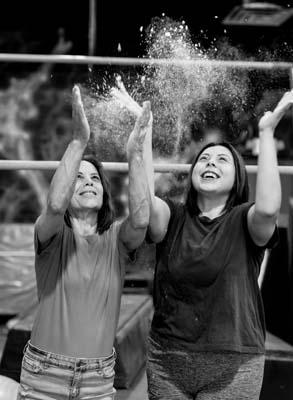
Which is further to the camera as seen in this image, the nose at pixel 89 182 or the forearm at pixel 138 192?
the nose at pixel 89 182

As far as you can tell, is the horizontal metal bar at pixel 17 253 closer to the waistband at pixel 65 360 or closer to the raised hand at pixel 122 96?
the raised hand at pixel 122 96

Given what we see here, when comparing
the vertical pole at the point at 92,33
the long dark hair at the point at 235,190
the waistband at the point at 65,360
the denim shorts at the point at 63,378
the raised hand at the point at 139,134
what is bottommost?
the denim shorts at the point at 63,378

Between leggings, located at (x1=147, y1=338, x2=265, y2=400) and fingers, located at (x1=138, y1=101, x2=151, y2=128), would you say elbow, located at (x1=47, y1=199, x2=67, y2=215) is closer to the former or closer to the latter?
fingers, located at (x1=138, y1=101, x2=151, y2=128)

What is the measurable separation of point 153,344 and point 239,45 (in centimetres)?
110

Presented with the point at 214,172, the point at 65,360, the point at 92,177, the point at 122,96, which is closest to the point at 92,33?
the point at 122,96

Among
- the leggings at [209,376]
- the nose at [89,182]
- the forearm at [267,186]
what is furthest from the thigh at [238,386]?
the nose at [89,182]

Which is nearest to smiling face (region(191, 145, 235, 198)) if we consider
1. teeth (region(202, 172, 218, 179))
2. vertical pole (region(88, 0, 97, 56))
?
teeth (region(202, 172, 218, 179))

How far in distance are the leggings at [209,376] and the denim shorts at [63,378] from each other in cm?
15

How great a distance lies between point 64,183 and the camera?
1591mm

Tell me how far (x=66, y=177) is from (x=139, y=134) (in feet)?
0.70

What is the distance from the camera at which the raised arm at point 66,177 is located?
158 centimetres

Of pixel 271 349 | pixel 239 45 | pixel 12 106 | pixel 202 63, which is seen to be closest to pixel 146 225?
pixel 202 63

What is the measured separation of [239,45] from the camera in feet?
7.27

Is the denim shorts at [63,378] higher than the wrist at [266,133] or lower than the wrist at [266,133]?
lower
